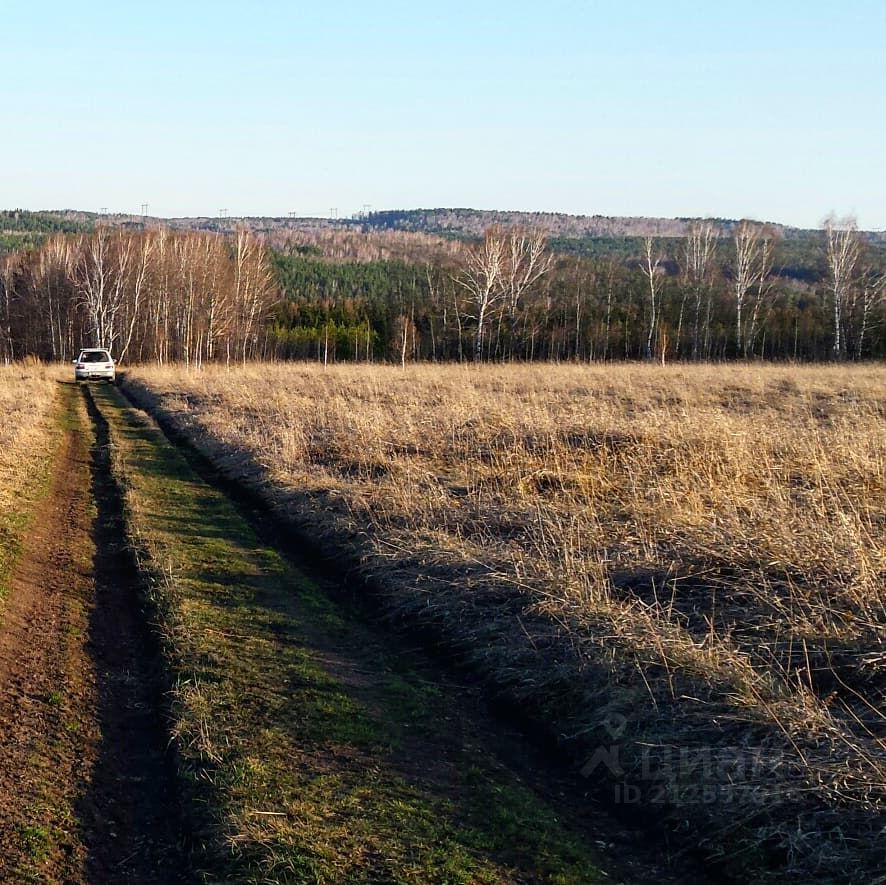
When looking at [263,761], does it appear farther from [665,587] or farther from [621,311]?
[621,311]

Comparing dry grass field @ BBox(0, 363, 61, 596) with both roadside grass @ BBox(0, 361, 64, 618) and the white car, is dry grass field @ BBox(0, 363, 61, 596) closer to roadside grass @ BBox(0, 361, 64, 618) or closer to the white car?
roadside grass @ BBox(0, 361, 64, 618)

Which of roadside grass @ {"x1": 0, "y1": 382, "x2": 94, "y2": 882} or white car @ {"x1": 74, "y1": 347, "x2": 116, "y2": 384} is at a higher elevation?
white car @ {"x1": 74, "y1": 347, "x2": 116, "y2": 384}

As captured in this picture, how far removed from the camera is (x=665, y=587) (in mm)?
6766

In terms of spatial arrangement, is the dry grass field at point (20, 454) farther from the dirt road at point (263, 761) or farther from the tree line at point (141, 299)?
the tree line at point (141, 299)

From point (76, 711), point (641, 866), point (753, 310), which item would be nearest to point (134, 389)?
point (76, 711)

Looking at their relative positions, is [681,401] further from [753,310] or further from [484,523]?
[753,310]

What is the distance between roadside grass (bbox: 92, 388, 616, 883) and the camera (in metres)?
3.83

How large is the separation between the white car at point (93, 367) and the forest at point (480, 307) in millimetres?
17959

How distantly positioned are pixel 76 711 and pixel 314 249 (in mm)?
156635

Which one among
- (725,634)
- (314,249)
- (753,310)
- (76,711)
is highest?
(314,249)

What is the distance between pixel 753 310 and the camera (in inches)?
2333

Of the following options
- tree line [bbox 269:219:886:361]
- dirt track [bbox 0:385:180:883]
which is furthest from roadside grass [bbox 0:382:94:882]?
tree line [bbox 269:219:886:361]

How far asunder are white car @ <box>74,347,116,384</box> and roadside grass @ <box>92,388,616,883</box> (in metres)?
33.7

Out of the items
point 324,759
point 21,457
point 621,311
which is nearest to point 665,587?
point 324,759
